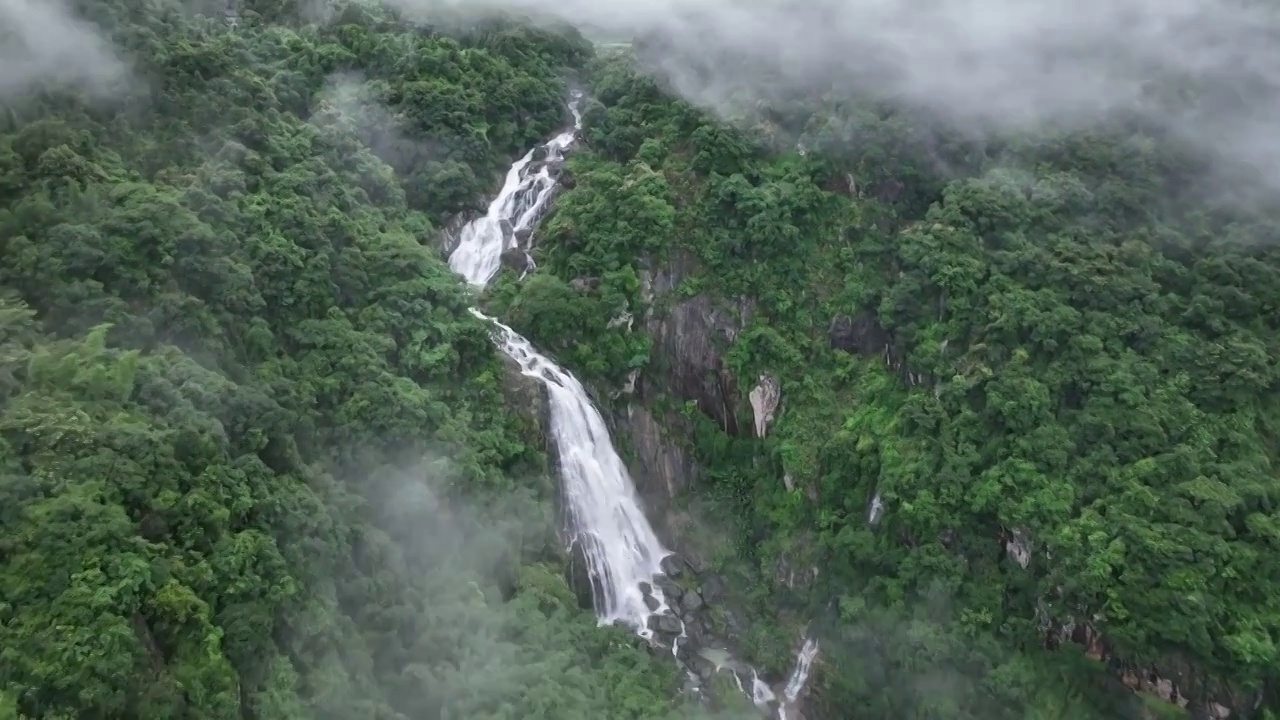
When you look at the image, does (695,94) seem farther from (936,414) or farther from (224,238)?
(224,238)

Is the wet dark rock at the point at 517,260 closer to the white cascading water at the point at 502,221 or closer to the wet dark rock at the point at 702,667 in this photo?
the white cascading water at the point at 502,221

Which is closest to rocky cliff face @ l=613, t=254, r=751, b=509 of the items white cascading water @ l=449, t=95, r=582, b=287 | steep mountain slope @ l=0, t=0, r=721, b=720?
steep mountain slope @ l=0, t=0, r=721, b=720

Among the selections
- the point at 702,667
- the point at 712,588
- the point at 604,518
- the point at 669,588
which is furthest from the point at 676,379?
the point at 702,667

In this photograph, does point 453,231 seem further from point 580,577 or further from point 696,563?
point 696,563

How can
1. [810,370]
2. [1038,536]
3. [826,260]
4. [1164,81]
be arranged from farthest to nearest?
[1164,81] < [826,260] < [810,370] < [1038,536]

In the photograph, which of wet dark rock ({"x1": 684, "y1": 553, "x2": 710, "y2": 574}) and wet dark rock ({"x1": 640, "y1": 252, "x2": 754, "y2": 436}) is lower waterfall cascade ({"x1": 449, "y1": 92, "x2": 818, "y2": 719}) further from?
wet dark rock ({"x1": 640, "y1": 252, "x2": 754, "y2": 436})

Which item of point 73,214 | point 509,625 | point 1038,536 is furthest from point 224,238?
point 1038,536

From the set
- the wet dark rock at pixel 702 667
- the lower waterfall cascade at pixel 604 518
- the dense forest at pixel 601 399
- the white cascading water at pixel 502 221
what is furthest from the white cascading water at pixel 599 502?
the white cascading water at pixel 502 221
